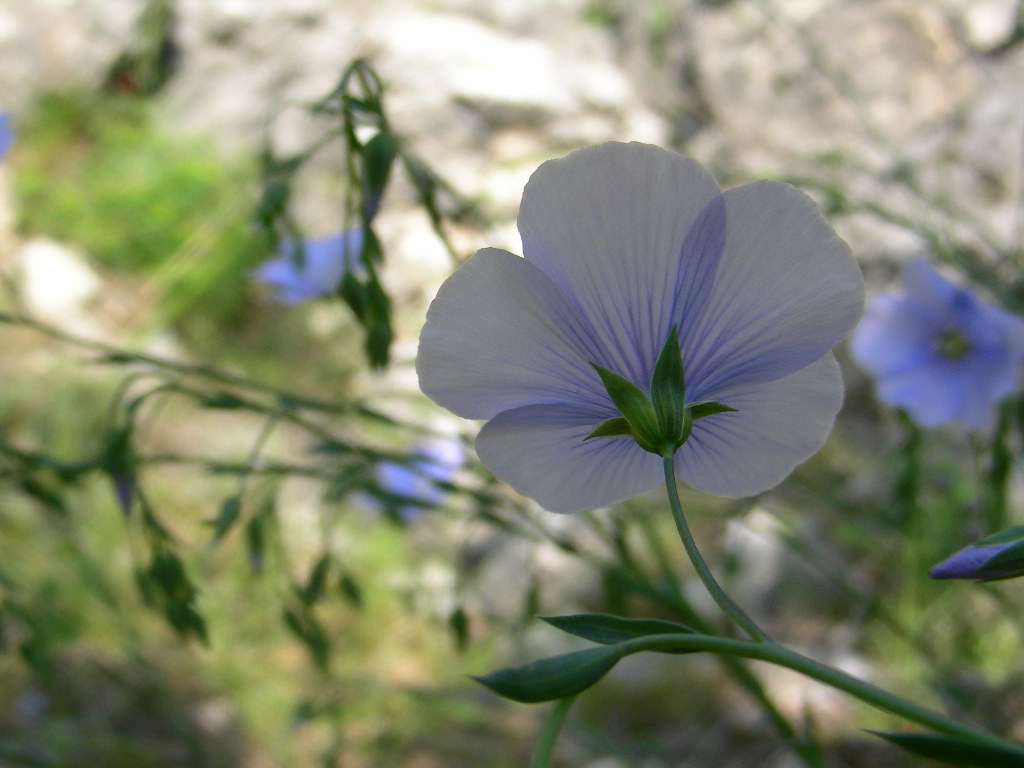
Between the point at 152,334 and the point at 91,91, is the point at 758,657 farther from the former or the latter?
the point at 91,91

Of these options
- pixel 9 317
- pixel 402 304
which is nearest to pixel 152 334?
pixel 402 304

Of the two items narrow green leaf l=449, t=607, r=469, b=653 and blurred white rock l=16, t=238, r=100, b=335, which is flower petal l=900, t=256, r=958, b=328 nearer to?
narrow green leaf l=449, t=607, r=469, b=653

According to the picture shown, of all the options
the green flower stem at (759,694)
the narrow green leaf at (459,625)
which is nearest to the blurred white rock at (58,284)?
the narrow green leaf at (459,625)

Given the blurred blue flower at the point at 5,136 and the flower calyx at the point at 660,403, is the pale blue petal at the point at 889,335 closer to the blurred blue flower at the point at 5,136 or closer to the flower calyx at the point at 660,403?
the flower calyx at the point at 660,403

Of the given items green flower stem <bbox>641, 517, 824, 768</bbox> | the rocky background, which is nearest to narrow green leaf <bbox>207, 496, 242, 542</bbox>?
green flower stem <bbox>641, 517, 824, 768</bbox>

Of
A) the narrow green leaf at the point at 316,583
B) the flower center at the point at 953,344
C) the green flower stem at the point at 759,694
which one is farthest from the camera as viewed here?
the flower center at the point at 953,344

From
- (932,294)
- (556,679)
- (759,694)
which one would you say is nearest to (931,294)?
(932,294)
